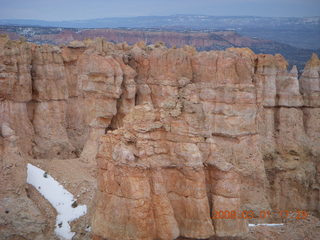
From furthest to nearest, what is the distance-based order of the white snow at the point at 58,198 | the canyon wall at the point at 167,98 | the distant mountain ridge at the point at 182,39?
the distant mountain ridge at the point at 182,39
the canyon wall at the point at 167,98
the white snow at the point at 58,198

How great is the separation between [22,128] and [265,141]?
18.2 metres

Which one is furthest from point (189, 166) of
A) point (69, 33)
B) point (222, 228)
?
point (69, 33)

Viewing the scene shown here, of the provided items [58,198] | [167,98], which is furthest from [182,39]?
[167,98]

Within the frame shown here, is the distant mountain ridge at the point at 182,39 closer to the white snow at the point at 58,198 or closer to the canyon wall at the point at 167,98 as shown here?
the canyon wall at the point at 167,98

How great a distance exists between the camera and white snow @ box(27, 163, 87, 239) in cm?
2164

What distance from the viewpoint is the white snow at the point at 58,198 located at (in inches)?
852

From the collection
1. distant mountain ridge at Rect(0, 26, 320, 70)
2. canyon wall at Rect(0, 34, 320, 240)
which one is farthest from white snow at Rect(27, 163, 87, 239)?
distant mountain ridge at Rect(0, 26, 320, 70)

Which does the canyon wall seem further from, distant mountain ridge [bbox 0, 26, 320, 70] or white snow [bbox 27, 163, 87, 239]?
distant mountain ridge [bbox 0, 26, 320, 70]

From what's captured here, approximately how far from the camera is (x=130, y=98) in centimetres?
3145

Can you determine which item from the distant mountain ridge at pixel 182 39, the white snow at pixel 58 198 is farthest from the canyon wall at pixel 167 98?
the distant mountain ridge at pixel 182 39

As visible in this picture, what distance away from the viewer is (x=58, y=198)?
77.5 feet

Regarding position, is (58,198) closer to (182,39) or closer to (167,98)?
(167,98)

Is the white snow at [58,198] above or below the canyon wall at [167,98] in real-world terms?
below

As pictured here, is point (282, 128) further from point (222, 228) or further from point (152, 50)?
point (222, 228)
